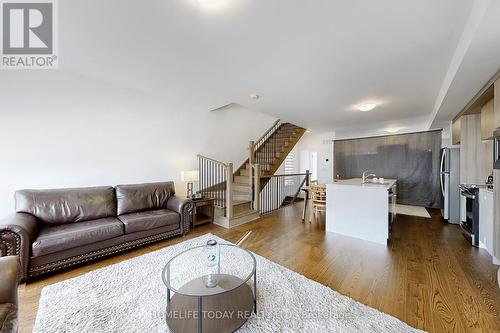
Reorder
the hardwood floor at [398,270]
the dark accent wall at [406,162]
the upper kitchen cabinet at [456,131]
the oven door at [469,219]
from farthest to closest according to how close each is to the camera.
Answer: the dark accent wall at [406,162] < the upper kitchen cabinet at [456,131] < the oven door at [469,219] < the hardwood floor at [398,270]

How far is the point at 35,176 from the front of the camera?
302cm

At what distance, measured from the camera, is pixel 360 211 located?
3.53 meters

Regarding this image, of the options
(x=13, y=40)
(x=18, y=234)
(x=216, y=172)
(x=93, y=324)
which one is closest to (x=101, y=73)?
(x=13, y=40)

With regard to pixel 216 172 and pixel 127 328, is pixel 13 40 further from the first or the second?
pixel 216 172

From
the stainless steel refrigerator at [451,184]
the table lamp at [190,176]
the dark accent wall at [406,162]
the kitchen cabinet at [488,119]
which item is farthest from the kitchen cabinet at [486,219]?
the table lamp at [190,176]

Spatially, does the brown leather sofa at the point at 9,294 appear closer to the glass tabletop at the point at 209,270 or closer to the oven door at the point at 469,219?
the glass tabletop at the point at 209,270

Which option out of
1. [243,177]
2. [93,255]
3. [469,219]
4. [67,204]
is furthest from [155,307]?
[469,219]

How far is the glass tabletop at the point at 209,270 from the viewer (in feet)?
5.29

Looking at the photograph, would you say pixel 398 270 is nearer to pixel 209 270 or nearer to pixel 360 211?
pixel 360 211

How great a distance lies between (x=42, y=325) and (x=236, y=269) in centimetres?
155

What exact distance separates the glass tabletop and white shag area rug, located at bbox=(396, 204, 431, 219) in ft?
16.6

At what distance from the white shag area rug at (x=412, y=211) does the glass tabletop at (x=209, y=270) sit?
5.05 m

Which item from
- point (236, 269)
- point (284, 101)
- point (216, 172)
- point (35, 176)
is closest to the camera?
point (236, 269)

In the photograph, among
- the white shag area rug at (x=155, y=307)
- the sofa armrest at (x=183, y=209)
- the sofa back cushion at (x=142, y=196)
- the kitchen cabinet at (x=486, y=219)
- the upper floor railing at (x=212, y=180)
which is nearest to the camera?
the white shag area rug at (x=155, y=307)
